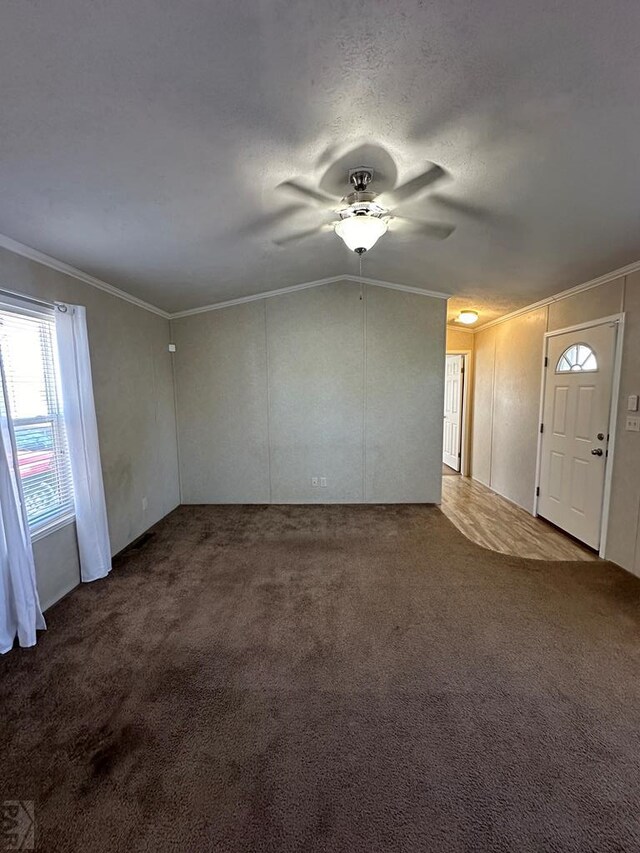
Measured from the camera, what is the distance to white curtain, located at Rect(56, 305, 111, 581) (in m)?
2.59

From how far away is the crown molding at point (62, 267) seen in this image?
2213mm

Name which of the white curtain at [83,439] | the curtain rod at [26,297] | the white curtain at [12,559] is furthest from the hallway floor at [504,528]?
the curtain rod at [26,297]

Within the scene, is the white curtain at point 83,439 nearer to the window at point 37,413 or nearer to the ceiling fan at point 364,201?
the window at point 37,413

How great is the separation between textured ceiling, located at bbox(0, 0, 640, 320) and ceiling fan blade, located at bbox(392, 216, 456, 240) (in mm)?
99

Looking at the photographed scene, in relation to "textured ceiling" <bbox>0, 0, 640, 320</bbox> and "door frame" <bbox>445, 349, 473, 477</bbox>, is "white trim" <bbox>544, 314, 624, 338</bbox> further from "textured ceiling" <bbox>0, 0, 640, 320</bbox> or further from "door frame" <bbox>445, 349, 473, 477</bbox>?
"door frame" <bbox>445, 349, 473, 477</bbox>

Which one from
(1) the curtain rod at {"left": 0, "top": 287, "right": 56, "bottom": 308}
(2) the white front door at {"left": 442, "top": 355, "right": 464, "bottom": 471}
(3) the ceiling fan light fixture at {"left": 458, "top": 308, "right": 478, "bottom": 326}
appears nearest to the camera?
(1) the curtain rod at {"left": 0, "top": 287, "right": 56, "bottom": 308}

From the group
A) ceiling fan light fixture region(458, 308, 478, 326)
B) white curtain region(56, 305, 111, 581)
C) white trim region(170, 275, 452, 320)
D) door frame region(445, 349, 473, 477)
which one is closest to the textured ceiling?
white curtain region(56, 305, 111, 581)

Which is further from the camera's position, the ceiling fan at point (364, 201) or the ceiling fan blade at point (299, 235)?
the ceiling fan blade at point (299, 235)

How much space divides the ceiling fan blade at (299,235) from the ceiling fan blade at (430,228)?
0.56m

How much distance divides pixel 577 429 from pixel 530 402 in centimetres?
83

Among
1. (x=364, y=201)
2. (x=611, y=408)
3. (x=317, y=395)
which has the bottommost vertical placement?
(x=611, y=408)

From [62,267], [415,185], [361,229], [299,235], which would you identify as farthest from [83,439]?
[415,185]

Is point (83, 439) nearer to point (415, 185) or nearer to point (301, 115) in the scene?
point (301, 115)

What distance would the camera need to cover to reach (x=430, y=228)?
262 cm
